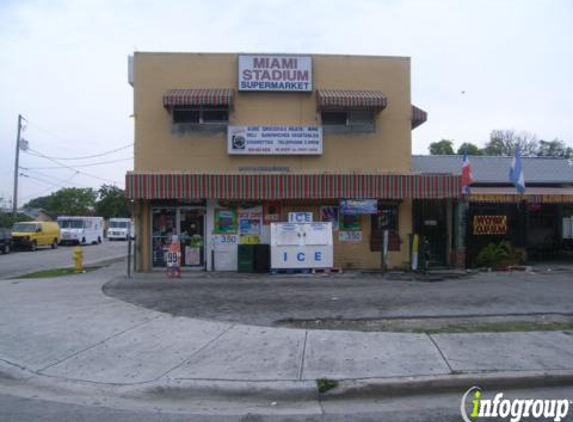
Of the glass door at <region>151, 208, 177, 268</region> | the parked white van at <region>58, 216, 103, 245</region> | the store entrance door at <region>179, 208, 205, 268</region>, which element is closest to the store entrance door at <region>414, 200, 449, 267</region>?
the store entrance door at <region>179, 208, 205, 268</region>

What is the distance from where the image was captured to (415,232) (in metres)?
19.4

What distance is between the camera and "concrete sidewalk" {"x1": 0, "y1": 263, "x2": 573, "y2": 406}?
252 inches

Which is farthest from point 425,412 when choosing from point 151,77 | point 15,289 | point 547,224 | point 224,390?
point 547,224

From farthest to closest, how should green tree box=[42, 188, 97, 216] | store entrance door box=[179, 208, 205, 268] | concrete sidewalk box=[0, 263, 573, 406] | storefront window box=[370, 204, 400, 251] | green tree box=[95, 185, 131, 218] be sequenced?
green tree box=[42, 188, 97, 216], green tree box=[95, 185, 131, 218], storefront window box=[370, 204, 400, 251], store entrance door box=[179, 208, 205, 268], concrete sidewalk box=[0, 263, 573, 406]

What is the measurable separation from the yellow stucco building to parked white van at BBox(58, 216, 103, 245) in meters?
29.0

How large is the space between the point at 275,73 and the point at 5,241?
23.9 metres

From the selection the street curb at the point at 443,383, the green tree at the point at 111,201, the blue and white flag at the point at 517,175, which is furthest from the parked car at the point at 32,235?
the green tree at the point at 111,201

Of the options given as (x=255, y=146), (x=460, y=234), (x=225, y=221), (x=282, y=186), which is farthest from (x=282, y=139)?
(x=460, y=234)

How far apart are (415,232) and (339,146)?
4.22 metres

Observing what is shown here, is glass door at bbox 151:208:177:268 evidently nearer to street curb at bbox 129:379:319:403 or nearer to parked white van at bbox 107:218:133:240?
street curb at bbox 129:379:319:403

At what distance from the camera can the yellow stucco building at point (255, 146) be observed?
725 inches

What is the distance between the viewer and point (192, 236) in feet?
61.0

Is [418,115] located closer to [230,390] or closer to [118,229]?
Answer: [230,390]

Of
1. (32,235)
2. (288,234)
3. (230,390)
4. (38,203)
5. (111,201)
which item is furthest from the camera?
(38,203)
